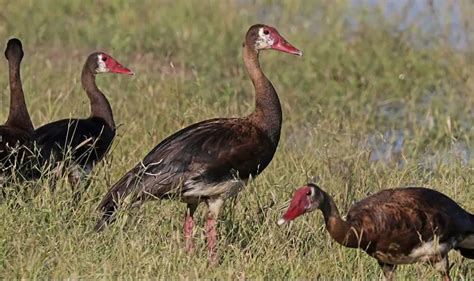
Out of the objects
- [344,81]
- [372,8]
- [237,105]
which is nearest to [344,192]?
[237,105]

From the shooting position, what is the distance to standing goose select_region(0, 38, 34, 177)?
7293 mm

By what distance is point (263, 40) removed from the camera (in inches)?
322

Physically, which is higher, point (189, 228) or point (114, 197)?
point (114, 197)

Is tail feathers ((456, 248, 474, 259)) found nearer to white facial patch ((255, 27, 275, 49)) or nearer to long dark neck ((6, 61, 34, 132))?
white facial patch ((255, 27, 275, 49))

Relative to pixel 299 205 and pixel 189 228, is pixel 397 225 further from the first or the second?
pixel 189 228

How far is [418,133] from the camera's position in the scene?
10367mm

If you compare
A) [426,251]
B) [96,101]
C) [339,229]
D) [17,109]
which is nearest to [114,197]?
[17,109]

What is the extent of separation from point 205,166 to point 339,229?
1.23 meters

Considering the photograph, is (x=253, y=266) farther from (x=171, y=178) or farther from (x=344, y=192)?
(x=344, y=192)

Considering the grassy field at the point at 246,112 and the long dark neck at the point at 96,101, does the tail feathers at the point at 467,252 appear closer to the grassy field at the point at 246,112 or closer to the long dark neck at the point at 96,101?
the grassy field at the point at 246,112

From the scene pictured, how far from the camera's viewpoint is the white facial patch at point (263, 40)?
8164 mm

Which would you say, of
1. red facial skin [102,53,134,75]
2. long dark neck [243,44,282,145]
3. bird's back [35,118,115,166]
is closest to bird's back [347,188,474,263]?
long dark neck [243,44,282,145]

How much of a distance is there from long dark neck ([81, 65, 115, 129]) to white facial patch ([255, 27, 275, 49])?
144 cm

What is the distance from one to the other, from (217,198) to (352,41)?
6.12 m
